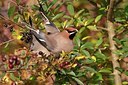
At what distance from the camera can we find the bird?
8.15ft

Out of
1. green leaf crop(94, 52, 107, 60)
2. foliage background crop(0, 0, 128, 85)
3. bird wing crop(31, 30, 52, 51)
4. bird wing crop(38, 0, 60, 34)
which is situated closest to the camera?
foliage background crop(0, 0, 128, 85)

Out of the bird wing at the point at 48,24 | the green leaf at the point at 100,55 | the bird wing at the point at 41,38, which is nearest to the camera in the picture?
the bird wing at the point at 41,38

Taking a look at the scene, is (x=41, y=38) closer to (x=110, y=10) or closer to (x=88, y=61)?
(x=88, y=61)

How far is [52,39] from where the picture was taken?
264cm

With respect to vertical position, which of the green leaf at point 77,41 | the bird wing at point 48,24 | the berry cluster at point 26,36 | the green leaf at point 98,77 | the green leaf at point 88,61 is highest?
the bird wing at point 48,24

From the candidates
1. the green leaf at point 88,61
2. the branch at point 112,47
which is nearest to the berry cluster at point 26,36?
the green leaf at point 88,61

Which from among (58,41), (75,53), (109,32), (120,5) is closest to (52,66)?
(75,53)

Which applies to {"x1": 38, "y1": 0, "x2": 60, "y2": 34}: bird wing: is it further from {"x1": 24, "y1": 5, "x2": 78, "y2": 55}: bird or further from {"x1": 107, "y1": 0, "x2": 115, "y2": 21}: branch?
{"x1": 107, "y1": 0, "x2": 115, "y2": 21}: branch

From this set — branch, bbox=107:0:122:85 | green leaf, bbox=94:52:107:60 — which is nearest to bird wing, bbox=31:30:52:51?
green leaf, bbox=94:52:107:60

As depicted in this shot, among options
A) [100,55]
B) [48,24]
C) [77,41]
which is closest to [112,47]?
[100,55]

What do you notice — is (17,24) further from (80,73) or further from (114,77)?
(114,77)

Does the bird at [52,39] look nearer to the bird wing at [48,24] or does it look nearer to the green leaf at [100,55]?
the bird wing at [48,24]

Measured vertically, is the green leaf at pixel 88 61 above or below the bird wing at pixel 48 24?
below

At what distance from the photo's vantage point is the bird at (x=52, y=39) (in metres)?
→ 2.48
